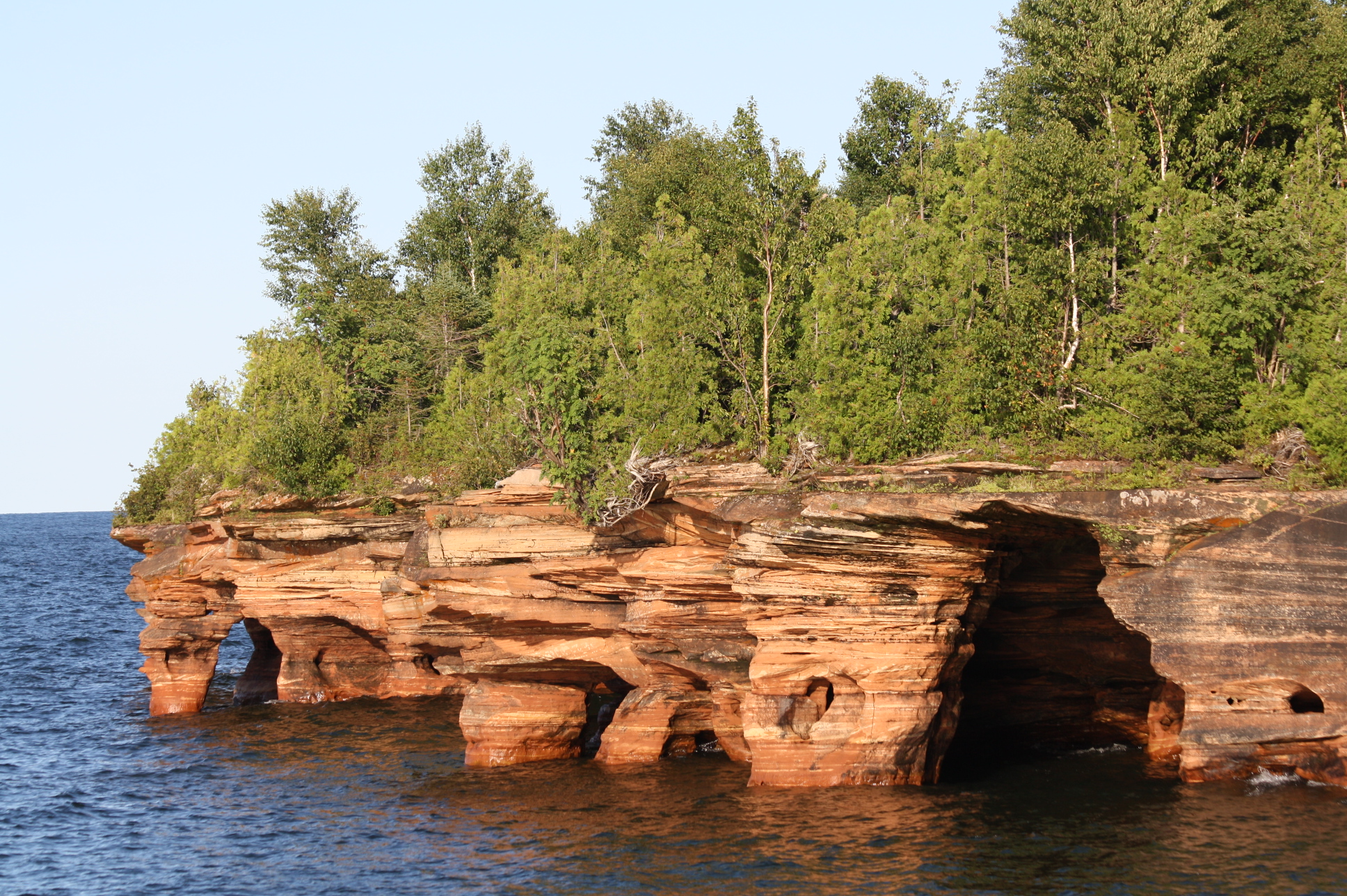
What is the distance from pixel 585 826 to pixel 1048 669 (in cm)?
1379

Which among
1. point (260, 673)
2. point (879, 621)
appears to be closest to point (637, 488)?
point (879, 621)

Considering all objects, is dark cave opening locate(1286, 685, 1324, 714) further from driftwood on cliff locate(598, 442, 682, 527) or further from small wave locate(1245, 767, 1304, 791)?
driftwood on cliff locate(598, 442, 682, 527)

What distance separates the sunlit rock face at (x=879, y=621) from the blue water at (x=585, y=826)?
1.33 meters

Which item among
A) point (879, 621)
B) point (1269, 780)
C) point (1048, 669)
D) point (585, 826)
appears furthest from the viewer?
point (1048, 669)

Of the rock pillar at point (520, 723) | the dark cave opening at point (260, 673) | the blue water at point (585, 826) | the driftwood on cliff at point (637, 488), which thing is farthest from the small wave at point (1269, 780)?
the dark cave opening at point (260, 673)

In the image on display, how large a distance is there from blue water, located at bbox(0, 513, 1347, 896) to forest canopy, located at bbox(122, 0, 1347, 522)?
775 cm

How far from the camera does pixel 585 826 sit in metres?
23.5

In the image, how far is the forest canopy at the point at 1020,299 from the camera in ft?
83.2

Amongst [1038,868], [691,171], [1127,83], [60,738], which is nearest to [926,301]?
[1127,83]

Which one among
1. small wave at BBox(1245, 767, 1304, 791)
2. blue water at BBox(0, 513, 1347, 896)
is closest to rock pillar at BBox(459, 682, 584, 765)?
blue water at BBox(0, 513, 1347, 896)

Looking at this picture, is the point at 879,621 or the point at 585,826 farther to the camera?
the point at 879,621

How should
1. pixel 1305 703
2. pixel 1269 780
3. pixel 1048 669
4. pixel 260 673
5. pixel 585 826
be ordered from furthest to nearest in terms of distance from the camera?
pixel 260 673, pixel 1048 669, pixel 585 826, pixel 1269 780, pixel 1305 703

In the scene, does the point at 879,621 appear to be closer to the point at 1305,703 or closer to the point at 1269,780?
the point at 1269,780

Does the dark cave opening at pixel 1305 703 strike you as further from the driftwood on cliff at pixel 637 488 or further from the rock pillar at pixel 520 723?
the rock pillar at pixel 520 723
